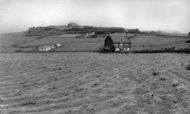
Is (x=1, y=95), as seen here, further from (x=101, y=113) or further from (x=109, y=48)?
(x=109, y=48)

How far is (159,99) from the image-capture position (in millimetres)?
17219

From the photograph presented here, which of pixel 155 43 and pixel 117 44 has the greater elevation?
pixel 155 43

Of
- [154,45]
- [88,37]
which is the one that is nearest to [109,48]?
[154,45]

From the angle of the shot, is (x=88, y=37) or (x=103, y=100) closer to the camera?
A: (x=103, y=100)

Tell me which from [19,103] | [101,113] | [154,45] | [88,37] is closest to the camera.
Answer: [101,113]

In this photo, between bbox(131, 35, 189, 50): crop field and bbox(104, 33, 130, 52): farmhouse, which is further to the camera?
bbox(104, 33, 130, 52): farmhouse

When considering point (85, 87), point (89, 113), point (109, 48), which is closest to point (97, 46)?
point (109, 48)

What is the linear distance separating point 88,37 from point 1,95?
111 meters

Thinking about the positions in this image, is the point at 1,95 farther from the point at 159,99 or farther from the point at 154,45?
the point at 154,45

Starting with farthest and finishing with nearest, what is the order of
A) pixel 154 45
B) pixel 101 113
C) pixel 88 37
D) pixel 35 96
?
pixel 88 37 < pixel 154 45 < pixel 35 96 < pixel 101 113

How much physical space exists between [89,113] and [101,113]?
56 centimetres

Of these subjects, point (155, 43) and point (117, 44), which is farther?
point (117, 44)

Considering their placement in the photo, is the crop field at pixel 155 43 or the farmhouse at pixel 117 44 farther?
the farmhouse at pixel 117 44

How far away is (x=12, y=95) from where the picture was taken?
62.4 feet
